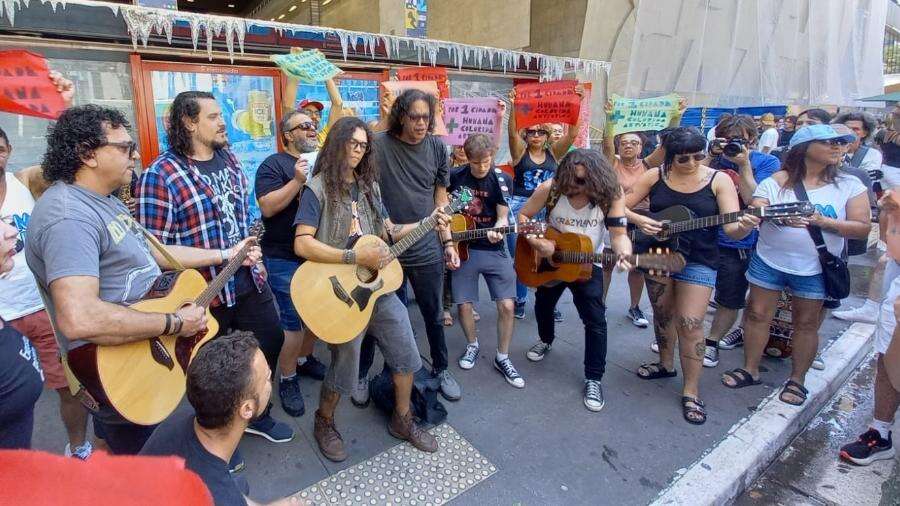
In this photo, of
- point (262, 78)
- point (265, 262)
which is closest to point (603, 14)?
point (262, 78)

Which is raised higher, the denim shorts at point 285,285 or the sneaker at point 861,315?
the denim shorts at point 285,285

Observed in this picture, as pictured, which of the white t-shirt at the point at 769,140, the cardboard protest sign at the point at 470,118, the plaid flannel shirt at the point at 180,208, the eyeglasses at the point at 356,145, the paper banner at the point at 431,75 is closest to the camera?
the plaid flannel shirt at the point at 180,208

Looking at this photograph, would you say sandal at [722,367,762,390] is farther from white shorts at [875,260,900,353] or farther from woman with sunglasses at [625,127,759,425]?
white shorts at [875,260,900,353]

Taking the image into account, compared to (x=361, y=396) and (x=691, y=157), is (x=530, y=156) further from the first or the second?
(x=361, y=396)

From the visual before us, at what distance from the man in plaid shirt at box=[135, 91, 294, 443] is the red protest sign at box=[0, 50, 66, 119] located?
0.84 m

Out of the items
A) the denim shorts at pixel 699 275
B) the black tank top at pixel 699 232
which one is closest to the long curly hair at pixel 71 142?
the black tank top at pixel 699 232

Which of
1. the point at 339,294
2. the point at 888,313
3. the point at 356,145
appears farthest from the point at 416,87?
the point at 888,313

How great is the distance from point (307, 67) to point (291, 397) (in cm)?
248

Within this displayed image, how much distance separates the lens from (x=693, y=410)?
319 cm

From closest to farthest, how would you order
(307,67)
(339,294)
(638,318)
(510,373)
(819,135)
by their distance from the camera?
(339,294) < (819,135) < (510,373) < (307,67) < (638,318)

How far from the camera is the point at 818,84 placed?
1049cm

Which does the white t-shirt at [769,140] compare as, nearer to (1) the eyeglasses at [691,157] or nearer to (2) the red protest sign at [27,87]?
(1) the eyeglasses at [691,157]

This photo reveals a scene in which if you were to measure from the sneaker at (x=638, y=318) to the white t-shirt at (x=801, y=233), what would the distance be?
143 cm

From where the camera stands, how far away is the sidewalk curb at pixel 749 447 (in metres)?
2.53
